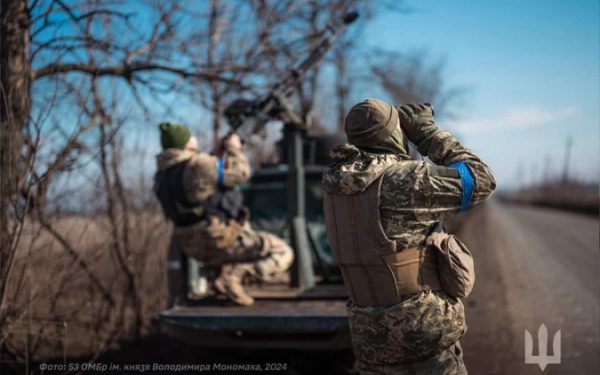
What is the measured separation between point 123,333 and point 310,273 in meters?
2.55

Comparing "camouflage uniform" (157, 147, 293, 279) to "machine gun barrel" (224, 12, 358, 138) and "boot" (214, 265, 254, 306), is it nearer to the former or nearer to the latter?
"boot" (214, 265, 254, 306)

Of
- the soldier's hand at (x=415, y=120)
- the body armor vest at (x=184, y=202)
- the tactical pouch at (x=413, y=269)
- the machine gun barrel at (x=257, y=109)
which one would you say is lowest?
the tactical pouch at (x=413, y=269)

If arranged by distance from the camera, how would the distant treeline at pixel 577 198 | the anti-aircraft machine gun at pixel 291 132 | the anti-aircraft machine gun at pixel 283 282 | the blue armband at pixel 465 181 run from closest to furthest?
the blue armband at pixel 465 181 → the anti-aircraft machine gun at pixel 283 282 → the anti-aircraft machine gun at pixel 291 132 → the distant treeline at pixel 577 198

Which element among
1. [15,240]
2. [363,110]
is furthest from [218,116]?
[363,110]

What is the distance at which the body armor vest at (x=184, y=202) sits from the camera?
→ 14.9 feet

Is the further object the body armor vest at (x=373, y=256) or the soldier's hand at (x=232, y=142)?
the soldier's hand at (x=232, y=142)

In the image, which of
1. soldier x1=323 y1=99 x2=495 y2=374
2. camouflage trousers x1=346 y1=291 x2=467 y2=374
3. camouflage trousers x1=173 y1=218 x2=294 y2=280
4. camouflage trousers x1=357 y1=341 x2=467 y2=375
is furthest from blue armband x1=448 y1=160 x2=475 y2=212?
camouflage trousers x1=173 y1=218 x2=294 y2=280

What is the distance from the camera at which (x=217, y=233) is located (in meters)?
4.62

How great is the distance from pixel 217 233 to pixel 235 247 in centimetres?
21

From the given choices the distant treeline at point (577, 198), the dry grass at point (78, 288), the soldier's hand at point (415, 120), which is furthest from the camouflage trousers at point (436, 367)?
the distant treeline at point (577, 198)

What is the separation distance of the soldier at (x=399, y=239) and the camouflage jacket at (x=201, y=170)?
74.2 inches

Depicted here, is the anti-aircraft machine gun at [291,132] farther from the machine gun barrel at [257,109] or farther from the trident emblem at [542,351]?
the trident emblem at [542,351]

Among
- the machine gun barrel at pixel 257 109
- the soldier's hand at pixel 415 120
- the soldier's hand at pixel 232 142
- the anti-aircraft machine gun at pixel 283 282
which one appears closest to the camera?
the soldier's hand at pixel 415 120

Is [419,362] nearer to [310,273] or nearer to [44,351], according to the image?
[310,273]
